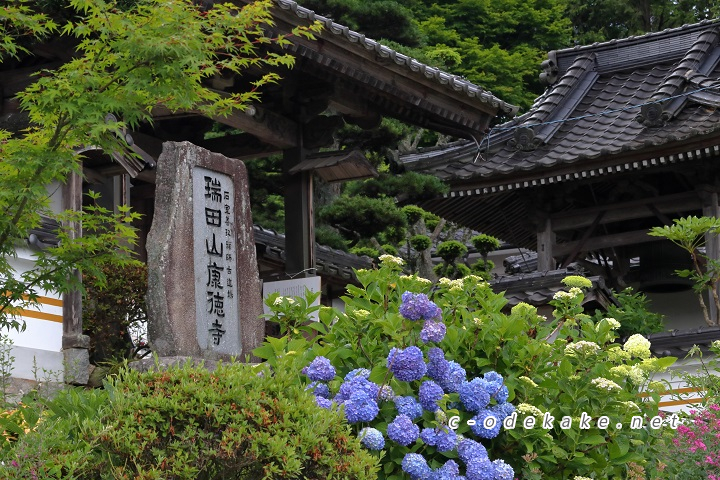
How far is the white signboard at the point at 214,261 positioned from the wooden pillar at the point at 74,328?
76.8 inches

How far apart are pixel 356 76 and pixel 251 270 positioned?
12.3ft

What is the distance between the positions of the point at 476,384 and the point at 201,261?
2.84 metres

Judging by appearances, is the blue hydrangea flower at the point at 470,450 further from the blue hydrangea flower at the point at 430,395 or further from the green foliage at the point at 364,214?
the green foliage at the point at 364,214

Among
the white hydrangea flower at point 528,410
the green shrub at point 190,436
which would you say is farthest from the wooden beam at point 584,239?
the green shrub at point 190,436

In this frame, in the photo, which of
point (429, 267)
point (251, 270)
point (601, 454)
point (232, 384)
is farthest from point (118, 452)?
point (429, 267)

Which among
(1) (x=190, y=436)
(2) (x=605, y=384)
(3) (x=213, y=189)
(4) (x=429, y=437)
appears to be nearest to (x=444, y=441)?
(4) (x=429, y=437)

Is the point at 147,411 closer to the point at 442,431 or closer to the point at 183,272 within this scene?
the point at 442,431

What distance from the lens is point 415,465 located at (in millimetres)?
5266

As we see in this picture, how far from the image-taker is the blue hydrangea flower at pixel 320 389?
5.50 meters

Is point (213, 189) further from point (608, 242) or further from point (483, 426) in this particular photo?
point (608, 242)

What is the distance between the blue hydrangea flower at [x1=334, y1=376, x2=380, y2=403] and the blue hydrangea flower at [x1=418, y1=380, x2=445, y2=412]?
0.24 m

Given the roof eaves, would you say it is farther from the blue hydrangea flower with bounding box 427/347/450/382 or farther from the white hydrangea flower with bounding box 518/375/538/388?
the white hydrangea flower with bounding box 518/375/538/388

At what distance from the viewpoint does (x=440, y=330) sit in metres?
5.56

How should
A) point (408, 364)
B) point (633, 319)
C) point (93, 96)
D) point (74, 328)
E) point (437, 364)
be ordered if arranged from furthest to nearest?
point (633, 319) → point (74, 328) → point (93, 96) → point (437, 364) → point (408, 364)
